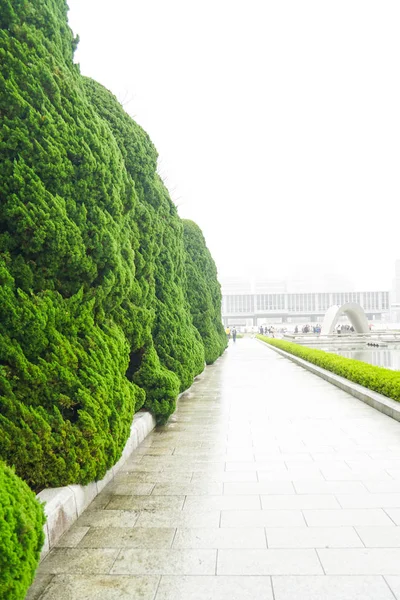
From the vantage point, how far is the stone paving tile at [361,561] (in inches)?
116

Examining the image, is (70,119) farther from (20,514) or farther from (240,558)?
(240,558)

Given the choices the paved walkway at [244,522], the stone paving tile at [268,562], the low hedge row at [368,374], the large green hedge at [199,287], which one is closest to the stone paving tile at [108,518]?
the paved walkway at [244,522]

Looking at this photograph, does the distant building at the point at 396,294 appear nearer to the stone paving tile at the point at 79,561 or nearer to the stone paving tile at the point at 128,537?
the stone paving tile at the point at 128,537

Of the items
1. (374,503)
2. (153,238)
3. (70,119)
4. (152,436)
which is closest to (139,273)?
(153,238)

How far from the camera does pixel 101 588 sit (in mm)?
2822

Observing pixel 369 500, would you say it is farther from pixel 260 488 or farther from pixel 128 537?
pixel 128 537

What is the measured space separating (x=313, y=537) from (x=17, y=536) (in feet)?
6.70

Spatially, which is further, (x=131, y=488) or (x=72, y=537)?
(x=131, y=488)

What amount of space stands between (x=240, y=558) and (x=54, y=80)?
4127mm

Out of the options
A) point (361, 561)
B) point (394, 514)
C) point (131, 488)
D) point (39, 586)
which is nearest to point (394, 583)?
point (361, 561)

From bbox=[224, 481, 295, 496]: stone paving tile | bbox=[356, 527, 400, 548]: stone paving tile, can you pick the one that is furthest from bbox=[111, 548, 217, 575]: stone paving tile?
bbox=[224, 481, 295, 496]: stone paving tile

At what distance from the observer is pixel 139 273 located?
22.7 feet

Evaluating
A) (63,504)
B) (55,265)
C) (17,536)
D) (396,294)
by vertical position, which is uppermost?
(396,294)

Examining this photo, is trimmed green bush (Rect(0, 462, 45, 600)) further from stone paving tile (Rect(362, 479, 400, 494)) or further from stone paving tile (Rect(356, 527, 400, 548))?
stone paving tile (Rect(362, 479, 400, 494))
